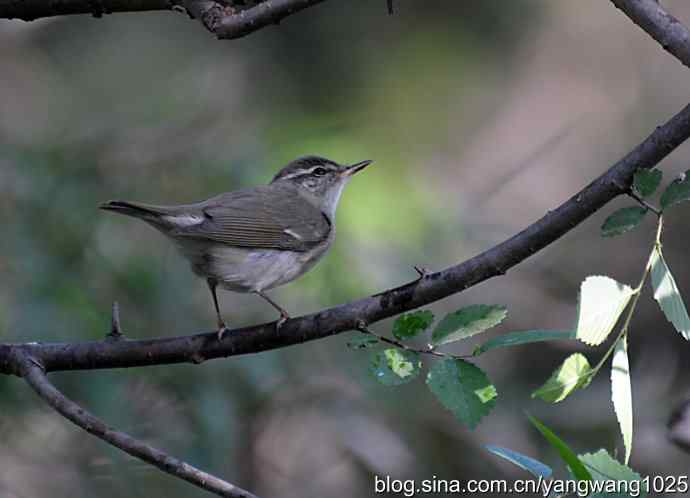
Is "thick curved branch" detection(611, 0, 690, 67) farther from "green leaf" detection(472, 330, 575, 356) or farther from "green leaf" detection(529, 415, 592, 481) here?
"green leaf" detection(529, 415, 592, 481)

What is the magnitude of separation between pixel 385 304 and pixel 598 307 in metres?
0.72

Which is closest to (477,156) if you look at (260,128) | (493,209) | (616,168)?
(493,209)

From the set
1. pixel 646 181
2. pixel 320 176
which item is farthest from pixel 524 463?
pixel 320 176

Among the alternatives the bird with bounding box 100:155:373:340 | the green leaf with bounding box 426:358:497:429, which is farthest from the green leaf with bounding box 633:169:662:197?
the bird with bounding box 100:155:373:340

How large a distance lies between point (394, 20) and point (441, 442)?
482cm

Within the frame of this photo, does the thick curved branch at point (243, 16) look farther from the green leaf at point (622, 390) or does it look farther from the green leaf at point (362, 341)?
the green leaf at point (622, 390)

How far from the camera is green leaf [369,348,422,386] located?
A: 2332mm

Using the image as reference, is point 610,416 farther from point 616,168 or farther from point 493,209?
point 616,168

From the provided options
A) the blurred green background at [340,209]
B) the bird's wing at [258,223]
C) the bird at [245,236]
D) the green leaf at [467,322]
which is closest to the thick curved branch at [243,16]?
the green leaf at [467,322]

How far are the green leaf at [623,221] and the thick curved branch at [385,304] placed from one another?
5 cm

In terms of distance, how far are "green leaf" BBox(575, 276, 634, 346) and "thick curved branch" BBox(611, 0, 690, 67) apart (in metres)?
0.60

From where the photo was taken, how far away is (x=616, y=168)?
7.44ft

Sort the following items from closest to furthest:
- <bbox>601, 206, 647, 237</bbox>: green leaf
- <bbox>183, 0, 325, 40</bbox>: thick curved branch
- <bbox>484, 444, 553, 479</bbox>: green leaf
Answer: <bbox>484, 444, 553, 479</bbox>: green leaf, <bbox>601, 206, 647, 237</bbox>: green leaf, <bbox>183, 0, 325, 40</bbox>: thick curved branch

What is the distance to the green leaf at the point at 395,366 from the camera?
2.33 m
